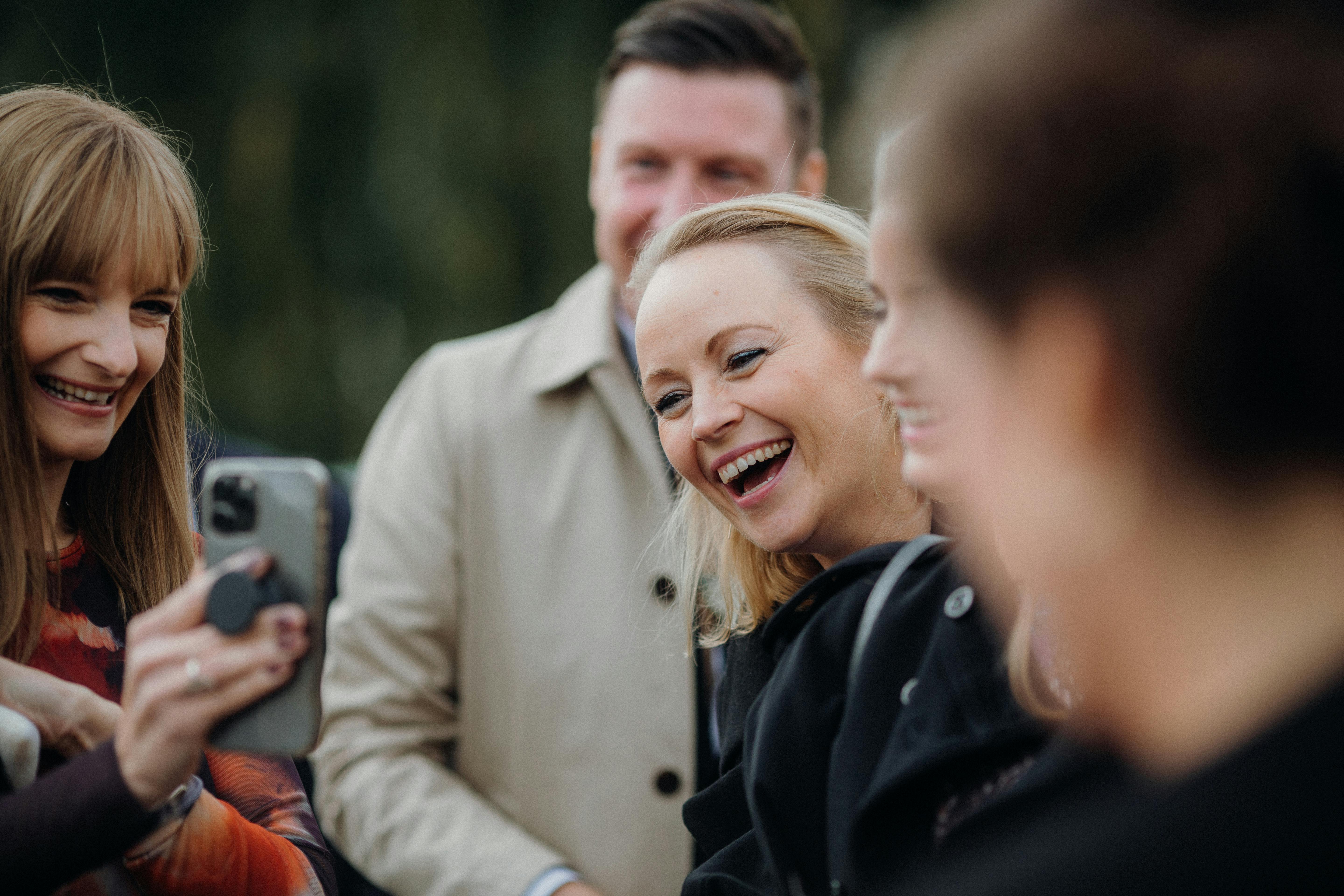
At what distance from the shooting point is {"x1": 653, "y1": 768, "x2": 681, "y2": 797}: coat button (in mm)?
2295

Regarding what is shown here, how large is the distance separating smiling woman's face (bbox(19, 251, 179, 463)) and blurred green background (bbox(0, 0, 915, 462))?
4182mm

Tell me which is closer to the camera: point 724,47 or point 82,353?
point 82,353

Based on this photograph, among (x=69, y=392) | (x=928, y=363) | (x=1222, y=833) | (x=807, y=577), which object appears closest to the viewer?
(x=1222, y=833)

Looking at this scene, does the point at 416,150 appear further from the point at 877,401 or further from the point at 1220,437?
the point at 1220,437

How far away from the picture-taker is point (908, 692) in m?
1.17

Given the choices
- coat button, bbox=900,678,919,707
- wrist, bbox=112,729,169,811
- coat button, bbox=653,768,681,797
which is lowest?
coat button, bbox=653,768,681,797

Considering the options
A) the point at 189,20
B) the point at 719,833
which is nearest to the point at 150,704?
the point at 719,833

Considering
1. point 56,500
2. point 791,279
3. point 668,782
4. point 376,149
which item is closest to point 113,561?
point 56,500

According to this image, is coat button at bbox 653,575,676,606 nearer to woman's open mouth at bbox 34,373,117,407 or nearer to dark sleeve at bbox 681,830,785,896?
dark sleeve at bbox 681,830,785,896

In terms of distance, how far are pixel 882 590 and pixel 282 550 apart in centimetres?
66

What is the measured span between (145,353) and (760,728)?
2.81 feet

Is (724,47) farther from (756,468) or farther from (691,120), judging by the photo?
(756,468)

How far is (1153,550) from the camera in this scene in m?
0.83

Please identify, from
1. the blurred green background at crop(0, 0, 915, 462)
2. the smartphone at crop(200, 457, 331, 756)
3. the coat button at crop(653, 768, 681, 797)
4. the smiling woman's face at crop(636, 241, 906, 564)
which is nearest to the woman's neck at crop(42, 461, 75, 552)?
the smartphone at crop(200, 457, 331, 756)
